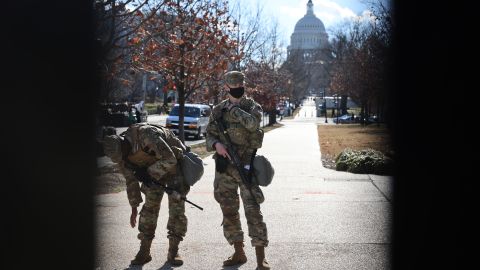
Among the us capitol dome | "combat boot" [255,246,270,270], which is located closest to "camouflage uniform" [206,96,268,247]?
"combat boot" [255,246,270,270]

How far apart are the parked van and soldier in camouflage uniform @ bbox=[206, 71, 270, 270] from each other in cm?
2296

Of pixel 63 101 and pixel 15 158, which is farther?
pixel 63 101

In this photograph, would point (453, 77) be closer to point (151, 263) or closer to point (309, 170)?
point (309, 170)

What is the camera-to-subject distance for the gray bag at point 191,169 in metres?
5.33

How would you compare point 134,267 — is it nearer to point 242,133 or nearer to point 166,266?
point 166,266

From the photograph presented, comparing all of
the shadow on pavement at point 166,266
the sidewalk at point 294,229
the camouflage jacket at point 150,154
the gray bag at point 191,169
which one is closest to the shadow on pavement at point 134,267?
the sidewalk at point 294,229

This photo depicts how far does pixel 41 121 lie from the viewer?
36.1 feet

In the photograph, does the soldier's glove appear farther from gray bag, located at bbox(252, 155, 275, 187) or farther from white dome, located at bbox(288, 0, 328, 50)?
white dome, located at bbox(288, 0, 328, 50)

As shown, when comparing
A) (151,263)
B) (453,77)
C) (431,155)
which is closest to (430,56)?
(453,77)

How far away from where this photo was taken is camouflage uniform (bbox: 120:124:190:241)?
17.1ft

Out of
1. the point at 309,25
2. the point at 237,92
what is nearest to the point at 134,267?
the point at 237,92

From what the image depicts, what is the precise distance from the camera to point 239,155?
5.26 meters

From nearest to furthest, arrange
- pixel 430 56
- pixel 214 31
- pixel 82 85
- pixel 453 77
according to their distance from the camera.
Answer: pixel 82 85
pixel 453 77
pixel 430 56
pixel 214 31

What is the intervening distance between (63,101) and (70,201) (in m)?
3.40
